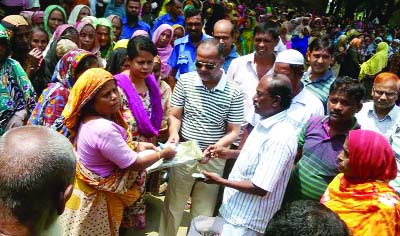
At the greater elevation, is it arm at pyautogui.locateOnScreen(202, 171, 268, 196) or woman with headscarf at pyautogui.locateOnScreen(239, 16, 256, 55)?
arm at pyautogui.locateOnScreen(202, 171, 268, 196)

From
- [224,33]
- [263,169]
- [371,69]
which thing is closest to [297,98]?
[263,169]

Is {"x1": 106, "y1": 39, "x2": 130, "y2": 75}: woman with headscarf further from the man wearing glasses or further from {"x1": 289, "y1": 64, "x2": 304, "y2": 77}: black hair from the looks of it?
the man wearing glasses

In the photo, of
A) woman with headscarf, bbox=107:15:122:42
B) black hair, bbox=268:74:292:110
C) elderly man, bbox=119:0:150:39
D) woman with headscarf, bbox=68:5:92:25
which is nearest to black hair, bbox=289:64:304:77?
black hair, bbox=268:74:292:110

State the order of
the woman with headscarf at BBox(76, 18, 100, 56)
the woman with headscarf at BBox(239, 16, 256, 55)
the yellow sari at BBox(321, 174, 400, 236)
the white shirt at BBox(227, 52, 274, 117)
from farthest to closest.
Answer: the woman with headscarf at BBox(239, 16, 256, 55) < the woman with headscarf at BBox(76, 18, 100, 56) < the white shirt at BBox(227, 52, 274, 117) < the yellow sari at BBox(321, 174, 400, 236)

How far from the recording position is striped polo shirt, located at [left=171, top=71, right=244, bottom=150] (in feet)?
11.1

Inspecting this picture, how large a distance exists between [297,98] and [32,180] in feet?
8.15

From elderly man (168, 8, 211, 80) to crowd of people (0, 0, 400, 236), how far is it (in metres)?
0.80

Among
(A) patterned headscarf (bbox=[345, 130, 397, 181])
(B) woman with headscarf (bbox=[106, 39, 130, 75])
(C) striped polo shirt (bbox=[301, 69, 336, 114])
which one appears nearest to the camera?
(A) patterned headscarf (bbox=[345, 130, 397, 181])

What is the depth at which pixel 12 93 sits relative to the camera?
136 inches

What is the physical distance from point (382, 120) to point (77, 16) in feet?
13.2

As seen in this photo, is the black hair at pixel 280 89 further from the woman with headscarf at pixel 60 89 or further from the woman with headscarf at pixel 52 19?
the woman with headscarf at pixel 52 19

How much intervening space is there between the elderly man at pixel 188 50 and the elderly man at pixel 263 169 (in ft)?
7.23

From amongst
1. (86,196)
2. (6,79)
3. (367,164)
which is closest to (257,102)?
(367,164)

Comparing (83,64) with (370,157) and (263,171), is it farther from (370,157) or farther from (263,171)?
(370,157)
